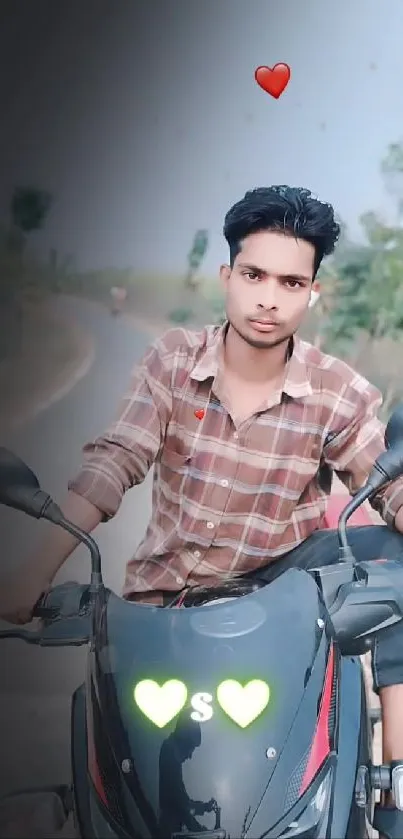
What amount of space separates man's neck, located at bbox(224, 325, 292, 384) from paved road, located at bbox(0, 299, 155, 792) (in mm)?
148

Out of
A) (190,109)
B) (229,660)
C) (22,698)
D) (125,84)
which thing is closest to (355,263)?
(190,109)

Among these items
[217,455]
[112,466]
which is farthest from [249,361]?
[112,466]

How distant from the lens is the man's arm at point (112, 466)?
135cm

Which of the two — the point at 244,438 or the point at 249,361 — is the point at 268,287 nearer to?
the point at 249,361

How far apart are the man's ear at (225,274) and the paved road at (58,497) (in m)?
0.16

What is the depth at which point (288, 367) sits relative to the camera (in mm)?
1459

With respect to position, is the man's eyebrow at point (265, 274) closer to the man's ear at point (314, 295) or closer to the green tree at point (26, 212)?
the man's ear at point (314, 295)

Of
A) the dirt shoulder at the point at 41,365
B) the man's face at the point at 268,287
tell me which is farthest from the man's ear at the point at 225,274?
the dirt shoulder at the point at 41,365

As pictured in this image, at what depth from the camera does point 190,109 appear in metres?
1.41

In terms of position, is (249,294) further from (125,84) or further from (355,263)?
(125,84)

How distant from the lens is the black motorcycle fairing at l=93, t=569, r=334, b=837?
938 millimetres

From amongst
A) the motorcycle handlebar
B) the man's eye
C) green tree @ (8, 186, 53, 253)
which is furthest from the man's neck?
the motorcycle handlebar

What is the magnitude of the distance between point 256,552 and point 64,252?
2.00ft

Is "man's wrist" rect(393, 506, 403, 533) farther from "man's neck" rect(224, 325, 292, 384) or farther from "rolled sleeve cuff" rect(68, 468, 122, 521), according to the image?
"rolled sleeve cuff" rect(68, 468, 122, 521)
